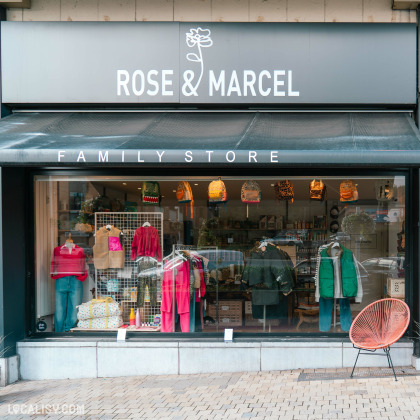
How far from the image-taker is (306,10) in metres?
6.43

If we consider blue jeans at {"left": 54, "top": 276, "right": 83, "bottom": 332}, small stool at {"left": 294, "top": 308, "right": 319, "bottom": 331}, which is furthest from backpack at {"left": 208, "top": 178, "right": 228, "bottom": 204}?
blue jeans at {"left": 54, "top": 276, "right": 83, "bottom": 332}

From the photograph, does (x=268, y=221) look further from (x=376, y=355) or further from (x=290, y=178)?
(x=376, y=355)

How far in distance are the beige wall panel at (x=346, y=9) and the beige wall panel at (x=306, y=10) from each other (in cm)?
11

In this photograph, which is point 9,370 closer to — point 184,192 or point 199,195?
point 184,192

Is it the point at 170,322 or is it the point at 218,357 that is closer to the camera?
the point at 218,357

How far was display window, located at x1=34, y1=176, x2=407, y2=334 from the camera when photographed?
6.84 meters

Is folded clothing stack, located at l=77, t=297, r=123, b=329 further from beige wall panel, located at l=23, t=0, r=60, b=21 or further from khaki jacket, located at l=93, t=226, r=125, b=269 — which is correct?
beige wall panel, located at l=23, t=0, r=60, b=21

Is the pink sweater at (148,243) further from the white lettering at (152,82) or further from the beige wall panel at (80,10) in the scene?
the beige wall panel at (80,10)

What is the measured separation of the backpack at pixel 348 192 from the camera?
22.2 ft

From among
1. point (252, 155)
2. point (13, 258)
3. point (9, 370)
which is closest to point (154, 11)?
→ point (252, 155)

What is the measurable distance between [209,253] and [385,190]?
275 cm

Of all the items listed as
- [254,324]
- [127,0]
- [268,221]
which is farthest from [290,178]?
[127,0]

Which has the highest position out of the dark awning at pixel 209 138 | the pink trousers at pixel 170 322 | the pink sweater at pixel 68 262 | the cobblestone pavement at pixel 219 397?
the dark awning at pixel 209 138

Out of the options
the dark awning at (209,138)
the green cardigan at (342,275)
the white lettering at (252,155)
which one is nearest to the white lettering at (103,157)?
the dark awning at (209,138)
